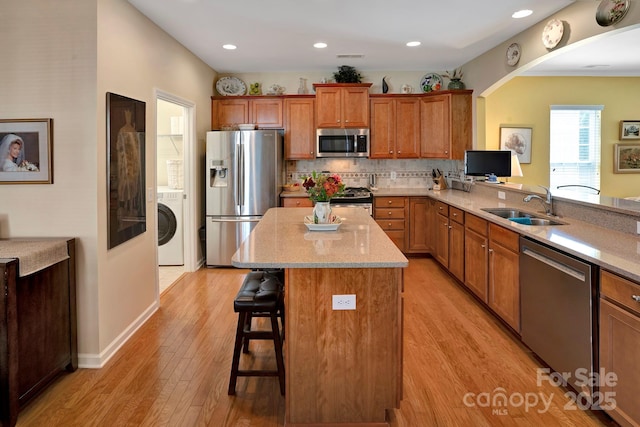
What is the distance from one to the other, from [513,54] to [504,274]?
2.44m

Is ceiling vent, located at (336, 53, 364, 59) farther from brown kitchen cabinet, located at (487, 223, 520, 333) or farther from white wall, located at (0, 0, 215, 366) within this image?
white wall, located at (0, 0, 215, 366)

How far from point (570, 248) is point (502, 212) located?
5.59ft

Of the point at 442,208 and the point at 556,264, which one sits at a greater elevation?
the point at 442,208

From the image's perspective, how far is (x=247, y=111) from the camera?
5.98m

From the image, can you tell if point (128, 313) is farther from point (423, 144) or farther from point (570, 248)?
point (423, 144)

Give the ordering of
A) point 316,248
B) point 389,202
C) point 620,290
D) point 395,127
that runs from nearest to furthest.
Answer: point 620,290
point 316,248
point 389,202
point 395,127

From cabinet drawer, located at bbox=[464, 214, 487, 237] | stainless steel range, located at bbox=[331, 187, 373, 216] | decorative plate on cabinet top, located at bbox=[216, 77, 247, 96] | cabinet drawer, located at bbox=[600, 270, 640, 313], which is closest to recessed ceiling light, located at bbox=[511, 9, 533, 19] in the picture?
cabinet drawer, located at bbox=[464, 214, 487, 237]

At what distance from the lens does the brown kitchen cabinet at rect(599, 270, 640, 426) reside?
1927 millimetres

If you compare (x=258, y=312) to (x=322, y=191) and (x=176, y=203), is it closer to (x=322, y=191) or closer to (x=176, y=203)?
(x=322, y=191)

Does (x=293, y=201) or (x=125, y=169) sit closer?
(x=125, y=169)

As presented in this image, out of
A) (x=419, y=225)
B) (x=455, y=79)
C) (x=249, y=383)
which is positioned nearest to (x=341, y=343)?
(x=249, y=383)

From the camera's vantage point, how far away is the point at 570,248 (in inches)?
94.4

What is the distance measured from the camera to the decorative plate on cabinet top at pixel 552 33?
142 inches

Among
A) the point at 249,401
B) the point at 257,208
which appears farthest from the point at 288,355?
the point at 257,208
